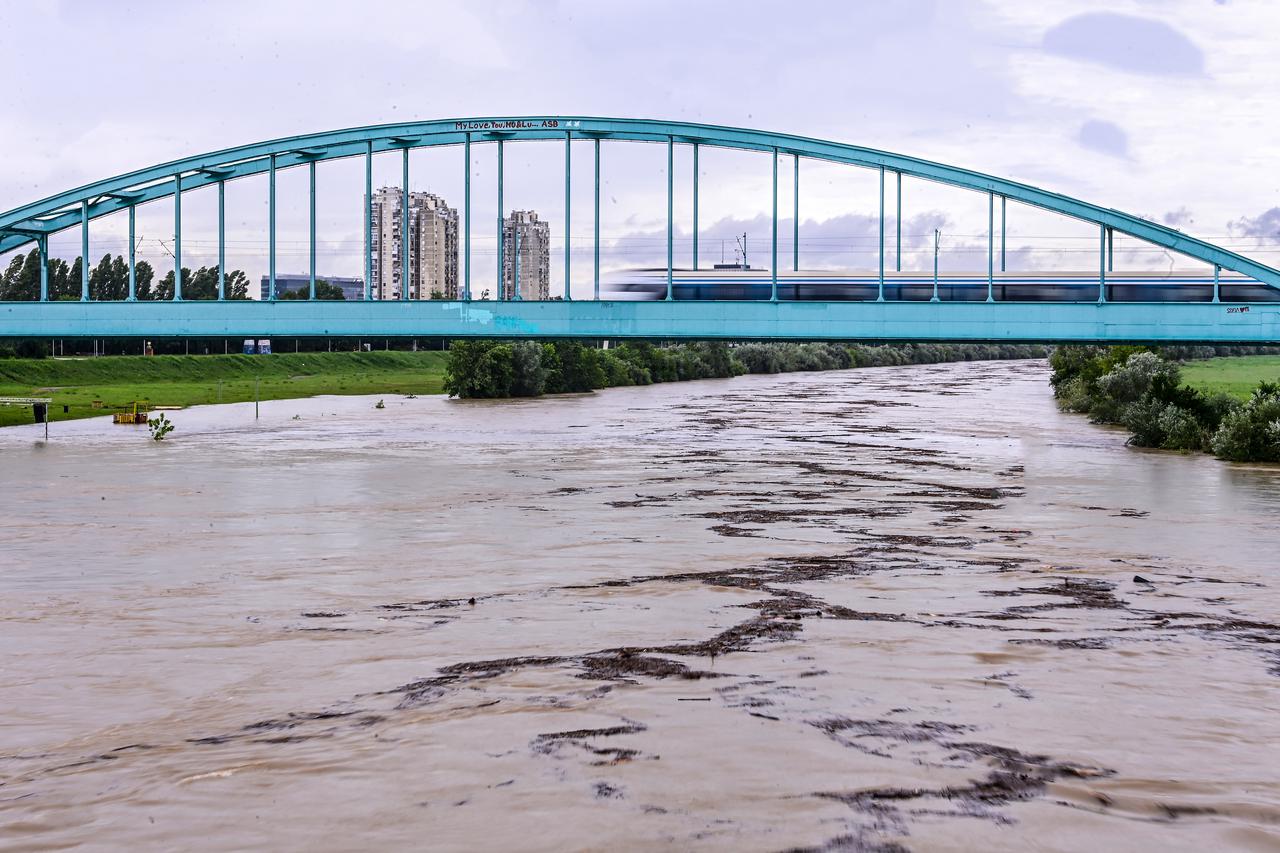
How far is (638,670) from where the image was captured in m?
10.2

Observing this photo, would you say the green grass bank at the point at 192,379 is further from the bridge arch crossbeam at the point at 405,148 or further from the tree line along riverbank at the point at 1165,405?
the tree line along riverbank at the point at 1165,405

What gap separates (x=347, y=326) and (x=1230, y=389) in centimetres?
3858

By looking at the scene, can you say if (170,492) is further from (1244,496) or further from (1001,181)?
(1001,181)

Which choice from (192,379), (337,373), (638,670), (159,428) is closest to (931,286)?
(159,428)

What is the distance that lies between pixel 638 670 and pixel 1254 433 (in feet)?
80.8

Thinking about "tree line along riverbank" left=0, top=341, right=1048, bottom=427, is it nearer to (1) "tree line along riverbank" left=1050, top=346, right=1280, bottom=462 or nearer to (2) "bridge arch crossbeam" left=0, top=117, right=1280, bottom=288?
(2) "bridge arch crossbeam" left=0, top=117, right=1280, bottom=288

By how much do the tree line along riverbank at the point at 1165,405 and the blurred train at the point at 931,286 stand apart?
9.82 feet

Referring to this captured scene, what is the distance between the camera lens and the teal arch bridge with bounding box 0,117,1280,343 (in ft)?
106

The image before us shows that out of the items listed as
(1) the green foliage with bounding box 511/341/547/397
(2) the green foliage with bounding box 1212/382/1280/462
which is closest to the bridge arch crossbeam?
(2) the green foliage with bounding box 1212/382/1280/462

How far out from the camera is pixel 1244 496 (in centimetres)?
2375

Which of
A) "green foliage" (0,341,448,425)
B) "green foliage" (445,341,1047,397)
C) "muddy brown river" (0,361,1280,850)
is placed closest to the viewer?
"muddy brown river" (0,361,1280,850)

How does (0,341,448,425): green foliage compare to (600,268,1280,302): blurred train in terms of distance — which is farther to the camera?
(0,341,448,425): green foliage

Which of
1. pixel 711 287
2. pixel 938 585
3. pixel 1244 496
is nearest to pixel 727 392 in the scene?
pixel 711 287

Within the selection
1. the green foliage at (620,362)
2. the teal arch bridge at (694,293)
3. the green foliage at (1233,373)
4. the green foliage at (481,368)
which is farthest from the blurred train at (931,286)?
the green foliage at (481,368)
